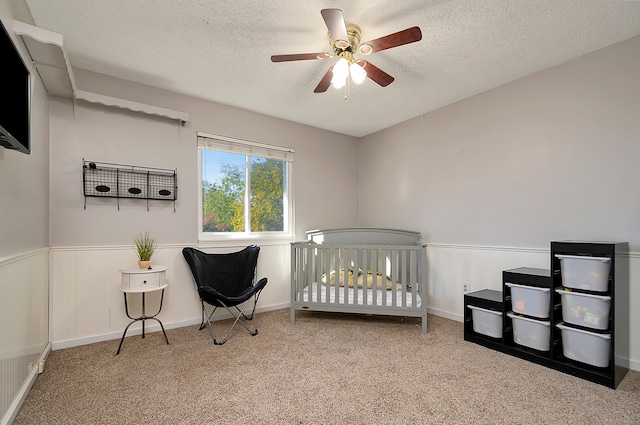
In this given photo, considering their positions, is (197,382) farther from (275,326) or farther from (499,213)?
(499,213)

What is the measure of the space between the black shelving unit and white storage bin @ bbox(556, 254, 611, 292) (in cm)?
3

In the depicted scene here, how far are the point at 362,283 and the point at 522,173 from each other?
189cm

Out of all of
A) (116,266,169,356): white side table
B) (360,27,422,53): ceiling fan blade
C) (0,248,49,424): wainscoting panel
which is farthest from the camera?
(116,266,169,356): white side table

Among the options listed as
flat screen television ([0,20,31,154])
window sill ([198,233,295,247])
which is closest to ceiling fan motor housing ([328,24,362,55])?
flat screen television ([0,20,31,154])

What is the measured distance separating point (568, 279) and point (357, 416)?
5.91 feet

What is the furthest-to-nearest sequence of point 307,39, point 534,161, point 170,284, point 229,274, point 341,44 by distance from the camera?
point 229,274 → point 170,284 → point 534,161 → point 307,39 → point 341,44

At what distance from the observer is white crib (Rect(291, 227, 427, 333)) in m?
2.95

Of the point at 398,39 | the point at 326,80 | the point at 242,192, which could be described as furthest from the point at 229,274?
the point at 398,39

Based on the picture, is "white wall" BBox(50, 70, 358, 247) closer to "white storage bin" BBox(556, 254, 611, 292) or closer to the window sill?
the window sill

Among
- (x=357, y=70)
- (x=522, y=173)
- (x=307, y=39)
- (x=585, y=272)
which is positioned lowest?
(x=585, y=272)

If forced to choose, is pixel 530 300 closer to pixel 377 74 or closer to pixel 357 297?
pixel 357 297

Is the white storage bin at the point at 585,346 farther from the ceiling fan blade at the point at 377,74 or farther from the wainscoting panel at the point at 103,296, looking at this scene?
the wainscoting panel at the point at 103,296

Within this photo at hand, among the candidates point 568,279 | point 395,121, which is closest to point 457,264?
point 568,279

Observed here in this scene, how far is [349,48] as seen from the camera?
2.02 m
